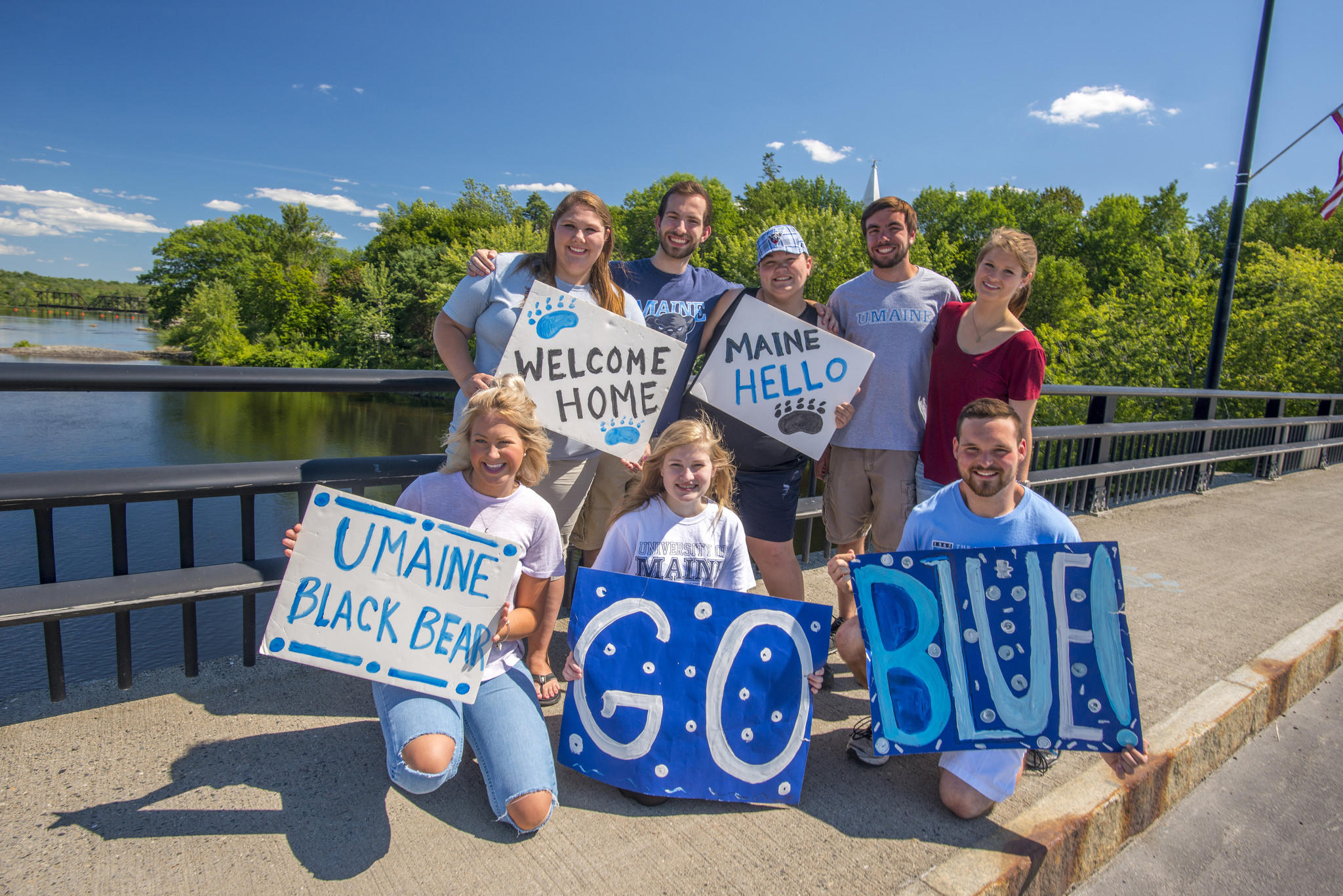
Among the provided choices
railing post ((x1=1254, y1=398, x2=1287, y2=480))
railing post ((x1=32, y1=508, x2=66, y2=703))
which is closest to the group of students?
railing post ((x1=32, y1=508, x2=66, y2=703))

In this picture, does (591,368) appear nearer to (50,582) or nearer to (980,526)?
(980,526)

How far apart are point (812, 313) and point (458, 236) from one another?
59.2 meters

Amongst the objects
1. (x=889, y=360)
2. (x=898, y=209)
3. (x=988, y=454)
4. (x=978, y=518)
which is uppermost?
(x=898, y=209)

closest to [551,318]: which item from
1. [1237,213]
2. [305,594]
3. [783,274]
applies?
[783,274]

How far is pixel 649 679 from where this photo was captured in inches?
91.0

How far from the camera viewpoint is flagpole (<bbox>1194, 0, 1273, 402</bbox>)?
879 cm

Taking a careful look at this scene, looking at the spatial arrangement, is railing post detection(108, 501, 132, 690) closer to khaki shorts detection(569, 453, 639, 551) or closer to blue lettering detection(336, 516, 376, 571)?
blue lettering detection(336, 516, 376, 571)

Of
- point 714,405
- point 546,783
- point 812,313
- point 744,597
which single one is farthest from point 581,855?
point 812,313

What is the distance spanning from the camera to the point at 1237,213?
8.97 m

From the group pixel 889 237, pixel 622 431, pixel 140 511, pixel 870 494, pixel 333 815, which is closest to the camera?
Result: pixel 333 815

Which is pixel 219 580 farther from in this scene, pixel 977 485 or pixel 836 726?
pixel 977 485

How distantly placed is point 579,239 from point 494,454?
3.10ft

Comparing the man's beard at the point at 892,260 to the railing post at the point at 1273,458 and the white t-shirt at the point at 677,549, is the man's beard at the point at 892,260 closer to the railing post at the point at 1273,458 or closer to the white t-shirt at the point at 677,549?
the white t-shirt at the point at 677,549

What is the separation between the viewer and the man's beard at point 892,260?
3.10m
